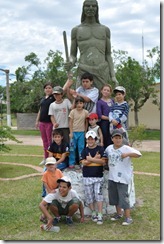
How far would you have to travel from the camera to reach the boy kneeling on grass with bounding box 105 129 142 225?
459 centimetres

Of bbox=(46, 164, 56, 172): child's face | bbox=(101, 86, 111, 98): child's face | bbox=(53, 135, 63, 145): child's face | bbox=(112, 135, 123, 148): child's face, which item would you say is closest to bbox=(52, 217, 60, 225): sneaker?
bbox=(46, 164, 56, 172): child's face

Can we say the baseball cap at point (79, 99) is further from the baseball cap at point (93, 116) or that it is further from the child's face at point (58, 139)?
the child's face at point (58, 139)

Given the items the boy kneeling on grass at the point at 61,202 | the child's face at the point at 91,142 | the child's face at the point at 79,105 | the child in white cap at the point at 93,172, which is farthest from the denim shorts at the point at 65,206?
the child's face at the point at 79,105

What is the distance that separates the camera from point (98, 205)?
4734 millimetres

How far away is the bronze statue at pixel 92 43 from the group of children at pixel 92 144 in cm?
33

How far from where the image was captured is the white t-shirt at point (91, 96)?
5301 millimetres

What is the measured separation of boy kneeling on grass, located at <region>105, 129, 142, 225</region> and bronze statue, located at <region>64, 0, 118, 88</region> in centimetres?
131

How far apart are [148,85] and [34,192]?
14838mm

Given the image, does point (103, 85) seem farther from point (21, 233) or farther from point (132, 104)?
point (132, 104)

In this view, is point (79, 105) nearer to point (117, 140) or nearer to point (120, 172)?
point (117, 140)

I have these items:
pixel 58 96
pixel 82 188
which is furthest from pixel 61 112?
pixel 82 188

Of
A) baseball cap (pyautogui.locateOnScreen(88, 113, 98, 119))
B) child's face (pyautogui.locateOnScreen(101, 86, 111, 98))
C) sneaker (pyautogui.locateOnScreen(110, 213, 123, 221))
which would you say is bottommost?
sneaker (pyautogui.locateOnScreen(110, 213, 123, 221))

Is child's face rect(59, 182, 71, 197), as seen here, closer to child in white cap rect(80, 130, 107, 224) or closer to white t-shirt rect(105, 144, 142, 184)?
child in white cap rect(80, 130, 107, 224)

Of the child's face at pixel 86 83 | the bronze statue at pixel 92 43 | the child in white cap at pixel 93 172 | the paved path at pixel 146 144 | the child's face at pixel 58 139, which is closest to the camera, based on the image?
the child in white cap at pixel 93 172
